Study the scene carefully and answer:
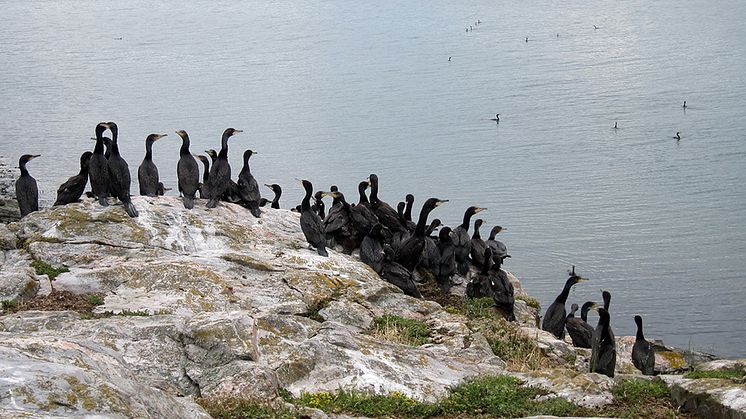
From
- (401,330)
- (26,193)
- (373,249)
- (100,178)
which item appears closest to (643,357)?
(373,249)

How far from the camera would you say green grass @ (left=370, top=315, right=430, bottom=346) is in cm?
1380

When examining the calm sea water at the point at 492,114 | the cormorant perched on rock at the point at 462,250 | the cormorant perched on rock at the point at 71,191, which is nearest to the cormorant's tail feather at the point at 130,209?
the cormorant perched on rock at the point at 71,191

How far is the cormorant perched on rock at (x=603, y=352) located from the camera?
14805mm

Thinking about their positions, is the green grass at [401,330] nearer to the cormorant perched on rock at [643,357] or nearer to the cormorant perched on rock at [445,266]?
the cormorant perched on rock at [445,266]

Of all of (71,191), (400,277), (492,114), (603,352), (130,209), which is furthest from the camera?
(492,114)

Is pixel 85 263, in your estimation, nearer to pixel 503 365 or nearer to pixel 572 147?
pixel 503 365

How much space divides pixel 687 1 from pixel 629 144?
4797 centimetres

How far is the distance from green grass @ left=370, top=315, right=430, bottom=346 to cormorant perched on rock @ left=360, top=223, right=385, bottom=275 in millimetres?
4004

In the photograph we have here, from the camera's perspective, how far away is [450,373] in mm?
11453

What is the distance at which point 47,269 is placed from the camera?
14805 millimetres

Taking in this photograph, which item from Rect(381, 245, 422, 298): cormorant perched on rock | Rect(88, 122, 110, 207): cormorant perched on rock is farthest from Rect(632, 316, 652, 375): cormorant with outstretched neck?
Rect(88, 122, 110, 207): cormorant perched on rock

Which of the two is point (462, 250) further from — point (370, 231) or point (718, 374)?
point (718, 374)

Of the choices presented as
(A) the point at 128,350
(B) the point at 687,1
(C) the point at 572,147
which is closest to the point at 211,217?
(A) the point at 128,350

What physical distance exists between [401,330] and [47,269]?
5.60 metres
